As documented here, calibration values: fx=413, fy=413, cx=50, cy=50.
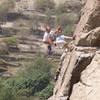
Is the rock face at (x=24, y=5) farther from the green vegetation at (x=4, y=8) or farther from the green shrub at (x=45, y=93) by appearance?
the green shrub at (x=45, y=93)

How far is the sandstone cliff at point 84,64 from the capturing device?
10492 millimetres

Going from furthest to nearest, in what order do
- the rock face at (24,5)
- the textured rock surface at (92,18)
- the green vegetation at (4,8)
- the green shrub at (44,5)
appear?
the green shrub at (44,5)
the rock face at (24,5)
the green vegetation at (4,8)
the textured rock surface at (92,18)

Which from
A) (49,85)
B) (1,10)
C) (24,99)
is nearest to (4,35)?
(1,10)

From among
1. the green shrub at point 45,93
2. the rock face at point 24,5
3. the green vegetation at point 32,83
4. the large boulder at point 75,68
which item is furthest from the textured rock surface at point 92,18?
the rock face at point 24,5

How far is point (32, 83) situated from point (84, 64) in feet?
189

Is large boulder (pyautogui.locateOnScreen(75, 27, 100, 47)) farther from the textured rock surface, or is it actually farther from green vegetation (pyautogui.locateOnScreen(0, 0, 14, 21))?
green vegetation (pyautogui.locateOnScreen(0, 0, 14, 21))

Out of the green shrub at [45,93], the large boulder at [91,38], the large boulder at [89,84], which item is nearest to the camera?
the large boulder at [89,84]

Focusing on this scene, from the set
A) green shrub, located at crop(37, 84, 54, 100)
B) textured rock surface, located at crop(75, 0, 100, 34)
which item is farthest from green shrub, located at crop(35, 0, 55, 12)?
textured rock surface, located at crop(75, 0, 100, 34)

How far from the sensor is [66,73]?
39.8ft

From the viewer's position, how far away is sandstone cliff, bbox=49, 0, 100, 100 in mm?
10492

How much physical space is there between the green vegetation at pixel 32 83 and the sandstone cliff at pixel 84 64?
4432 cm

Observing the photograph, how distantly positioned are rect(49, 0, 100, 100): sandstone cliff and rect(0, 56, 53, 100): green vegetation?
44324 mm

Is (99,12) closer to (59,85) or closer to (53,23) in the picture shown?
(59,85)

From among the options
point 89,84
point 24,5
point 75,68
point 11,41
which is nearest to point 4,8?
point 24,5
